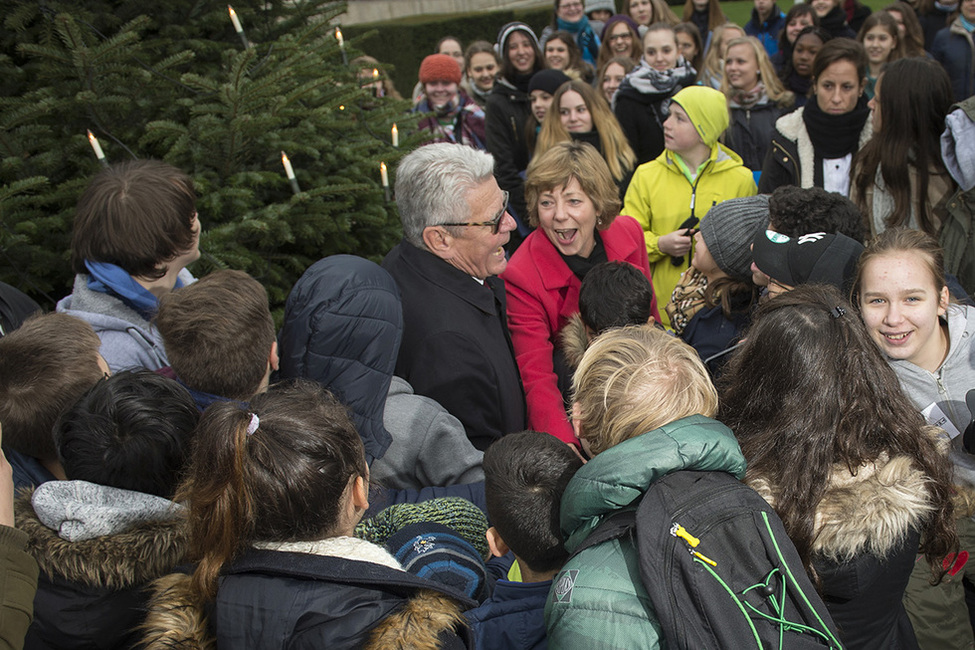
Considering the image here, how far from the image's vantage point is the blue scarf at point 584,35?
8.47 meters

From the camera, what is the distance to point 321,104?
13.2ft

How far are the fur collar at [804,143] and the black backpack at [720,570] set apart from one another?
3391 millimetres

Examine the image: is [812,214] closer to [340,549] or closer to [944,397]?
[944,397]

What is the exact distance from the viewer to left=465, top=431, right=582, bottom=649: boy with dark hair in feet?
5.73

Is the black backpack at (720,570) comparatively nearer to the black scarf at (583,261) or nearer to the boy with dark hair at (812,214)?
the boy with dark hair at (812,214)

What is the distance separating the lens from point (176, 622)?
5.01ft

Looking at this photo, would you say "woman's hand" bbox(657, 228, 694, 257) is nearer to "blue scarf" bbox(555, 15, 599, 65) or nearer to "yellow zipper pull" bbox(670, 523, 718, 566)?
"yellow zipper pull" bbox(670, 523, 718, 566)

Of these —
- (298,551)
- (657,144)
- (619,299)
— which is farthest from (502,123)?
(298,551)

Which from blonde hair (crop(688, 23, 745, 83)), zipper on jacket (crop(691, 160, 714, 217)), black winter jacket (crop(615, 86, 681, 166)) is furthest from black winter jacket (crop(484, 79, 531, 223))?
blonde hair (crop(688, 23, 745, 83))

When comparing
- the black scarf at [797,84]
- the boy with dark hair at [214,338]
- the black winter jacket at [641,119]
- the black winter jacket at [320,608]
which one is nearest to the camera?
the black winter jacket at [320,608]

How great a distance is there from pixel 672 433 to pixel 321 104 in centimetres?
312

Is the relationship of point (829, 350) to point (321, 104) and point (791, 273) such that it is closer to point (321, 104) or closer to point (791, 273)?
point (791, 273)

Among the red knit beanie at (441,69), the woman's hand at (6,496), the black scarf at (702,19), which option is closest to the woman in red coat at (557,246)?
the woman's hand at (6,496)

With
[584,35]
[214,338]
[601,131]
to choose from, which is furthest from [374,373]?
[584,35]
